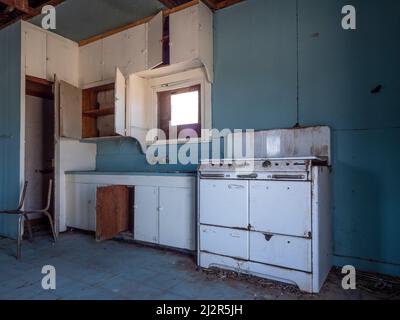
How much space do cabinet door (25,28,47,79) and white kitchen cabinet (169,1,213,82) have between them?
6.04ft

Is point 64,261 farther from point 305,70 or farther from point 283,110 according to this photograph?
point 305,70

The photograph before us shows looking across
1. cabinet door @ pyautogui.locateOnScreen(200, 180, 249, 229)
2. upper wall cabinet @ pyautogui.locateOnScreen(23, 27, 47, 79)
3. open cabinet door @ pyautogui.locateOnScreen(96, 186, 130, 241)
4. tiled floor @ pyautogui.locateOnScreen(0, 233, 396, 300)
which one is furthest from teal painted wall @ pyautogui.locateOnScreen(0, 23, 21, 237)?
cabinet door @ pyautogui.locateOnScreen(200, 180, 249, 229)

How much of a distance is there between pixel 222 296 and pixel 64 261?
1.60 meters

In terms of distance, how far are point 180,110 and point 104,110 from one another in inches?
43.6

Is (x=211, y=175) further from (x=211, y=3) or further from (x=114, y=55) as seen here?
(x=114, y=55)

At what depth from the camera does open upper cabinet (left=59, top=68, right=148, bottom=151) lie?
3.38 m

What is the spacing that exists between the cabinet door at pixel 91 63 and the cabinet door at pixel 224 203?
2.43 meters

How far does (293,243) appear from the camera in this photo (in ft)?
6.61

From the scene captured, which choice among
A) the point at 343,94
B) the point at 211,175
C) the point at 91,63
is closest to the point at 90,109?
the point at 91,63

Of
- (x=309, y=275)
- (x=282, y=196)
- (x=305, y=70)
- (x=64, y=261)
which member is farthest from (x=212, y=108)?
(x=64, y=261)

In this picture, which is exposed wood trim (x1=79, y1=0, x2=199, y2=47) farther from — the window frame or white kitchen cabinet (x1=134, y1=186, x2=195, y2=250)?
white kitchen cabinet (x1=134, y1=186, x2=195, y2=250)

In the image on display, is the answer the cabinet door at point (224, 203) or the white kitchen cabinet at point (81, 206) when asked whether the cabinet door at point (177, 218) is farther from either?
the white kitchen cabinet at point (81, 206)

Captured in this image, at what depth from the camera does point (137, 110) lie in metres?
3.55

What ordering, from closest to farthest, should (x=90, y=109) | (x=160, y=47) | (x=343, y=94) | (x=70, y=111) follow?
(x=343, y=94)
(x=160, y=47)
(x=70, y=111)
(x=90, y=109)
